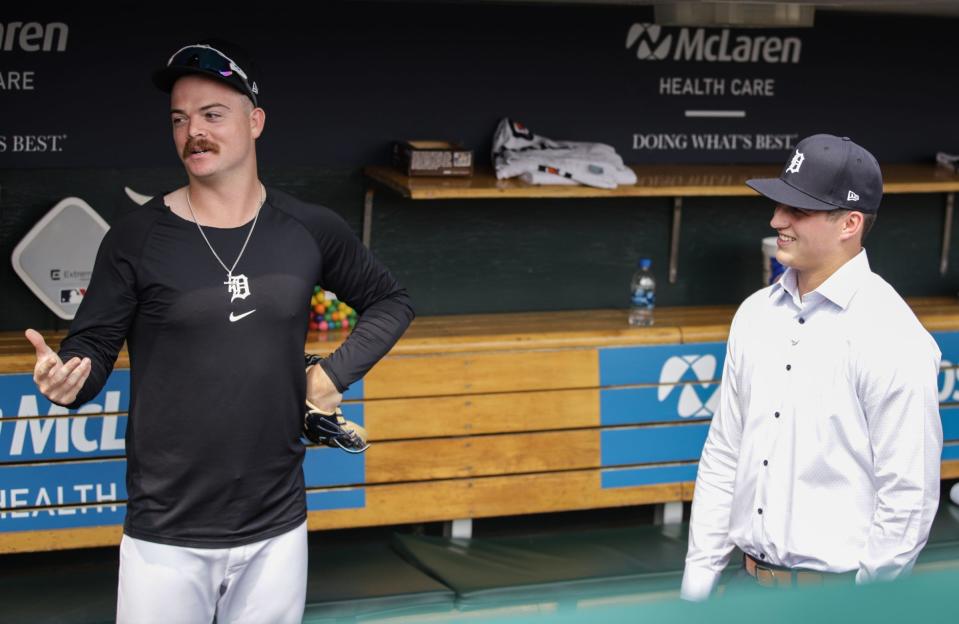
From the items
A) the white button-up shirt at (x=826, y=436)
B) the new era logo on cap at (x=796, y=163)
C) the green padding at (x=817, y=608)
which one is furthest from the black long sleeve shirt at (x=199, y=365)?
the green padding at (x=817, y=608)

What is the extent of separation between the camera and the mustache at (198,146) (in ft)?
9.09

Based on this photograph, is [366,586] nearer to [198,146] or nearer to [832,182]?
[198,146]

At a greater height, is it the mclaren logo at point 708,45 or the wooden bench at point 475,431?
the mclaren logo at point 708,45

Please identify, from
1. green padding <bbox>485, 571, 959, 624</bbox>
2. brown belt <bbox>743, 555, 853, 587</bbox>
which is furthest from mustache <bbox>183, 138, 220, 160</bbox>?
green padding <bbox>485, 571, 959, 624</bbox>

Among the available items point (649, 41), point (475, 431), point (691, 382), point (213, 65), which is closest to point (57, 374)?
point (213, 65)

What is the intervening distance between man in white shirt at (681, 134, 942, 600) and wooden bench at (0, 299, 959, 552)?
2132 millimetres

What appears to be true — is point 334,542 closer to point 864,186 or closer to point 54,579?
point 54,579

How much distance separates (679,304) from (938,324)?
108cm

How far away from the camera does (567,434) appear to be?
5.05 m

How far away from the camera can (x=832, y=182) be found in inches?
106

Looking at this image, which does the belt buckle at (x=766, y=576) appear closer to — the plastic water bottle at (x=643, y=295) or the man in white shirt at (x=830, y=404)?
the man in white shirt at (x=830, y=404)

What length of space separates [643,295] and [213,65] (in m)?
2.93

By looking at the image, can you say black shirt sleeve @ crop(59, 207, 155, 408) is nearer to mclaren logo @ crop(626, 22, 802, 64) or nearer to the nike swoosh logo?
the nike swoosh logo

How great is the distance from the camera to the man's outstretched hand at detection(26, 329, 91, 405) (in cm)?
250
